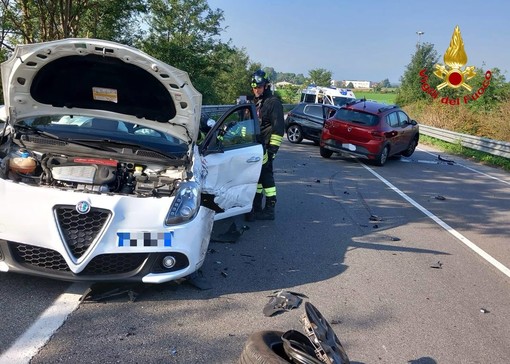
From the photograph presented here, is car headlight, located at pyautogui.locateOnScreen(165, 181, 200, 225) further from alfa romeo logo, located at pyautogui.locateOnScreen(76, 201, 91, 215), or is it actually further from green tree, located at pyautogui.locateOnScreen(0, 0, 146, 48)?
green tree, located at pyautogui.locateOnScreen(0, 0, 146, 48)

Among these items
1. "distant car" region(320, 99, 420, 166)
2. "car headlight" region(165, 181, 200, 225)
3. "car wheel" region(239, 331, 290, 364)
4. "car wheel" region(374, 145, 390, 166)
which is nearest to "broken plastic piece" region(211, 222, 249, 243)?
"car headlight" region(165, 181, 200, 225)

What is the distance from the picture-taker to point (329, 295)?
4637 mm

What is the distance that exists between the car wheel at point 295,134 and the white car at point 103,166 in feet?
45.0

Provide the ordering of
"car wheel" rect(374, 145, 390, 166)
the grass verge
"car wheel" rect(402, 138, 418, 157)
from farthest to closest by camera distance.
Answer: the grass verge < "car wheel" rect(402, 138, 418, 157) < "car wheel" rect(374, 145, 390, 166)

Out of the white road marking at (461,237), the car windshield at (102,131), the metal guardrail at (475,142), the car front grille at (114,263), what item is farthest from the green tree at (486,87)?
the car front grille at (114,263)

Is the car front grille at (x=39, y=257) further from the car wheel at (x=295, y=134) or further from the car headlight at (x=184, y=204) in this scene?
the car wheel at (x=295, y=134)

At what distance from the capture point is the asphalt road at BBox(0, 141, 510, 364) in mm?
3518

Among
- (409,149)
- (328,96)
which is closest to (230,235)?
(409,149)

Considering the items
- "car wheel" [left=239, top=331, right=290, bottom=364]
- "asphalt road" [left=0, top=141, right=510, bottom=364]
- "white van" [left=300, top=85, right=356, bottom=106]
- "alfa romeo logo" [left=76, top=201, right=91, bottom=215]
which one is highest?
"white van" [left=300, top=85, right=356, bottom=106]

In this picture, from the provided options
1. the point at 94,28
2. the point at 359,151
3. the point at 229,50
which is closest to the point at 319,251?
the point at 359,151

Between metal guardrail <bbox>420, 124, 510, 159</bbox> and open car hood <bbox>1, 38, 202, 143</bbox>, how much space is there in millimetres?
16175

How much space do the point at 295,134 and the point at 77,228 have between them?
16245 millimetres

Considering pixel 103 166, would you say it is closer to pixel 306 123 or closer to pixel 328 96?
pixel 306 123

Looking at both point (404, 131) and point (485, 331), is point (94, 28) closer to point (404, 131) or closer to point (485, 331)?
point (404, 131)
